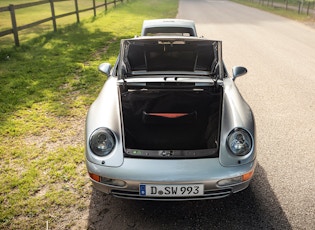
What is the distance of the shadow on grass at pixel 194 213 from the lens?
2879mm

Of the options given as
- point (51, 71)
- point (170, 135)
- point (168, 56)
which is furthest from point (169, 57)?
point (51, 71)

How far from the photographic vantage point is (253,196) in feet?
10.7

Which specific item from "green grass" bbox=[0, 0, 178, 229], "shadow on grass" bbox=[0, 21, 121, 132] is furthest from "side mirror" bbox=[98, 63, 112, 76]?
"shadow on grass" bbox=[0, 21, 121, 132]

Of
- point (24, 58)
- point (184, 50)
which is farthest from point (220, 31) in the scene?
point (184, 50)

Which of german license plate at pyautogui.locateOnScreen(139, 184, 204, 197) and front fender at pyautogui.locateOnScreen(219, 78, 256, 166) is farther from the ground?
front fender at pyautogui.locateOnScreen(219, 78, 256, 166)

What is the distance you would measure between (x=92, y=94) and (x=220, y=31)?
10.2 metres

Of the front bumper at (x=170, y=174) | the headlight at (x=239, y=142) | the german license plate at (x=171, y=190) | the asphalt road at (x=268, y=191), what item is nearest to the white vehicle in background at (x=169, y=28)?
the asphalt road at (x=268, y=191)

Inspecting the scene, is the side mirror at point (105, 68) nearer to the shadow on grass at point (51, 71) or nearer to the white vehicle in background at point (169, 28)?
the shadow on grass at point (51, 71)

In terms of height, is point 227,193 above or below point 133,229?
above

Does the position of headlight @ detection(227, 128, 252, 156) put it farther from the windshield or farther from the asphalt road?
the windshield

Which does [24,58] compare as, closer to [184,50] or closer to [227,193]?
[184,50]

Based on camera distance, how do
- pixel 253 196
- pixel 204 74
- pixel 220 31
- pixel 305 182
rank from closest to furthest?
pixel 253 196
pixel 305 182
pixel 204 74
pixel 220 31

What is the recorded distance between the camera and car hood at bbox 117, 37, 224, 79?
13.1ft

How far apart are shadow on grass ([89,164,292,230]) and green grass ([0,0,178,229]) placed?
10.6 inches
